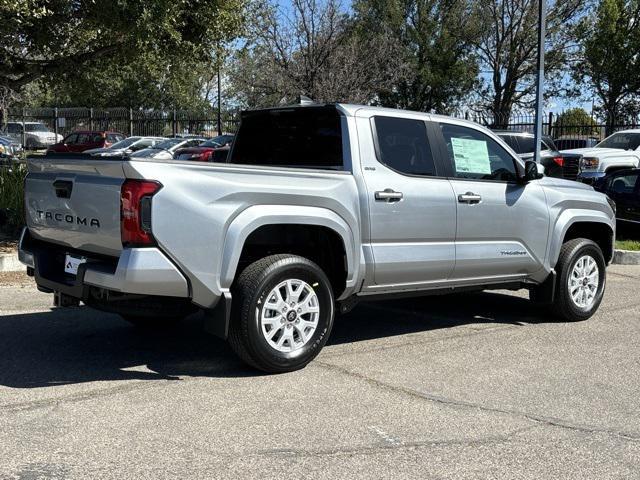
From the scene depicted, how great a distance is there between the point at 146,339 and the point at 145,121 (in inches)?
1430

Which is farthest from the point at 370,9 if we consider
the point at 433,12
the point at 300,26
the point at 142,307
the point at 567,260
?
the point at 142,307

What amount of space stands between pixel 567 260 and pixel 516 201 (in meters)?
0.95

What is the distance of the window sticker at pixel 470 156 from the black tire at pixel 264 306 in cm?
183

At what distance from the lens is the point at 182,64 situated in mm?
13398

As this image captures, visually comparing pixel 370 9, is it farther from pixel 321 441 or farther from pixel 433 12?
pixel 321 441

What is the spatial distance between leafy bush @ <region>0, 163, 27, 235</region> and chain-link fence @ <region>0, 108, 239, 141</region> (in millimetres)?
25576

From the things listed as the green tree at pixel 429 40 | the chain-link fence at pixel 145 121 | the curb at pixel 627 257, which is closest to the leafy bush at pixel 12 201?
the curb at pixel 627 257

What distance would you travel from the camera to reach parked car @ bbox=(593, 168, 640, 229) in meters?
12.9

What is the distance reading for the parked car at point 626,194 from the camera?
507 inches

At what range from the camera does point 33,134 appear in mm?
46062

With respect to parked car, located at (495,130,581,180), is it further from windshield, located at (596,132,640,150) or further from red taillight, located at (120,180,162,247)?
red taillight, located at (120,180,162,247)

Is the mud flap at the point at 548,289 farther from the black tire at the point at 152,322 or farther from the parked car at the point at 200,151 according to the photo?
the parked car at the point at 200,151

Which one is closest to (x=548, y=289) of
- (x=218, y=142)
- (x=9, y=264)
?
(x=9, y=264)

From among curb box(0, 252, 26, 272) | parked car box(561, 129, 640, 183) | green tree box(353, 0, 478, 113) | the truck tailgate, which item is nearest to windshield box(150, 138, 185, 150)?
green tree box(353, 0, 478, 113)
